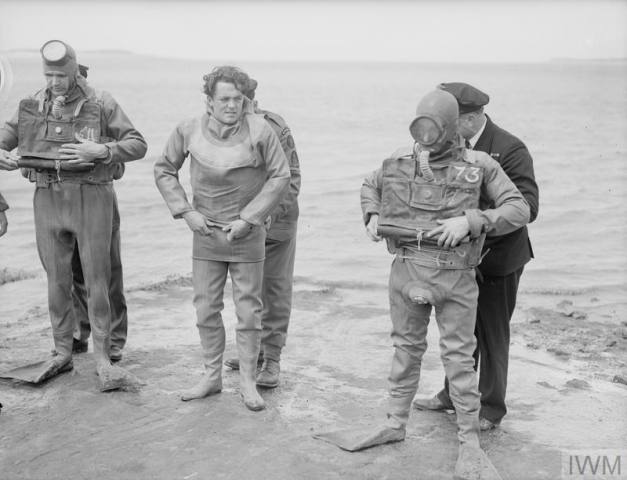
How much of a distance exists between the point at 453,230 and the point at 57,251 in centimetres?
279

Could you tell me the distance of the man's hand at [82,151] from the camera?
5453mm

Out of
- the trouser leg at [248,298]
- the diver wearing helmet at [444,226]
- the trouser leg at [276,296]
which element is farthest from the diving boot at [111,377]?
the diver wearing helmet at [444,226]

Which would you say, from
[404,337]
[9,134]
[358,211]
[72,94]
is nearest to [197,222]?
[72,94]

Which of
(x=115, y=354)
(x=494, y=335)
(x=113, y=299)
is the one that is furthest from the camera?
(x=113, y=299)

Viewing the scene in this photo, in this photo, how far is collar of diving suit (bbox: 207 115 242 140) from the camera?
5.12 meters

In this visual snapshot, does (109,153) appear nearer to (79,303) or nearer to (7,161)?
(7,161)

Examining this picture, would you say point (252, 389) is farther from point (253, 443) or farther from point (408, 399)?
point (408, 399)

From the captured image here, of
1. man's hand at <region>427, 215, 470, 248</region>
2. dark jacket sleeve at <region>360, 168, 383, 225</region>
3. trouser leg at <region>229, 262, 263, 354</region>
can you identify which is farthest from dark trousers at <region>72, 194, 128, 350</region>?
man's hand at <region>427, 215, 470, 248</region>

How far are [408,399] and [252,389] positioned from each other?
1.07 metres

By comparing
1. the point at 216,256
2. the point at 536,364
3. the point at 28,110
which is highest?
the point at 28,110

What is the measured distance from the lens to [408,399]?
15.7 ft

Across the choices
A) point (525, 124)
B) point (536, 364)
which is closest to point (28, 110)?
point (536, 364)

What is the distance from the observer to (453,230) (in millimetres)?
4277

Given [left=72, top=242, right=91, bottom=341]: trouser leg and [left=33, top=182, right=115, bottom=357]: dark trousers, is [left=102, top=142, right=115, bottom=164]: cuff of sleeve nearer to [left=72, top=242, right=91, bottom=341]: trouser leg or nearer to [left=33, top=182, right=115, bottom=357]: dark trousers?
[left=33, top=182, right=115, bottom=357]: dark trousers
